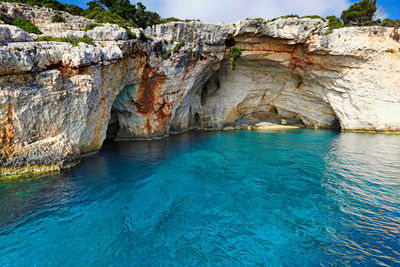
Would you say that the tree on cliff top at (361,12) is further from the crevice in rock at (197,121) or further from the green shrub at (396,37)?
the crevice in rock at (197,121)

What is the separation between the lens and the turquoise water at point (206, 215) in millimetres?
5215

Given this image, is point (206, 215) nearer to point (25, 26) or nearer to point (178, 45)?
point (178, 45)

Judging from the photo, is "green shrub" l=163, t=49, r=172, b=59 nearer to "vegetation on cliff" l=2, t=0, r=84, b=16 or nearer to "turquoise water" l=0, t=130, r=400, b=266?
"turquoise water" l=0, t=130, r=400, b=266

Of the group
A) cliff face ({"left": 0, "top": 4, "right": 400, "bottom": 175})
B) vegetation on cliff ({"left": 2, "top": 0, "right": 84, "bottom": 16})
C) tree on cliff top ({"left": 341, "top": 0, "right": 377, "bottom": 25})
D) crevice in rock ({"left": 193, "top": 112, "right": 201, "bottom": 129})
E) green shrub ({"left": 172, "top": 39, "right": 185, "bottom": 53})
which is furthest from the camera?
crevice in rock ({"left": 193, "top": 112, "right": 201, "bottom": 129})

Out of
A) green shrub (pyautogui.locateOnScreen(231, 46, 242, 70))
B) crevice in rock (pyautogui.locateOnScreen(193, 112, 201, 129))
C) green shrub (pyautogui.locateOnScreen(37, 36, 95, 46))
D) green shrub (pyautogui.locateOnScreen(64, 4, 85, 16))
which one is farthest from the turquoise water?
green shrub (pyautogui.locateOnScreen(64, 4, 85, 16))

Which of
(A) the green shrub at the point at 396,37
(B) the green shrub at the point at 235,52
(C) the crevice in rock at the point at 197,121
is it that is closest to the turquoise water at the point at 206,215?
(B) the green shrub at the point at 235,52

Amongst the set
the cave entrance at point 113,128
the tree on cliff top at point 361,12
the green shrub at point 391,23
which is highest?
the tree on cliff top at point 361,12

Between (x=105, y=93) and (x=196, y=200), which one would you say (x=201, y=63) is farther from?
(x=196, y=200)

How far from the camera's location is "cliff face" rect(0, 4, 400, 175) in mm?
10492

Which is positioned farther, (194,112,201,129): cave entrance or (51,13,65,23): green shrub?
(194,112,201,129): cave entrance

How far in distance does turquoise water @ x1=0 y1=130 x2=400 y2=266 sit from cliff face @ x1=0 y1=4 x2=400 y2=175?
3.18 meters

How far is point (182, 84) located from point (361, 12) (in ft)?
96.3

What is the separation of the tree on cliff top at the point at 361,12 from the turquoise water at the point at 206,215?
27254 mm

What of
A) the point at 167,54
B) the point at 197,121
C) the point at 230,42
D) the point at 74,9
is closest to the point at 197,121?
the point at 197,121
